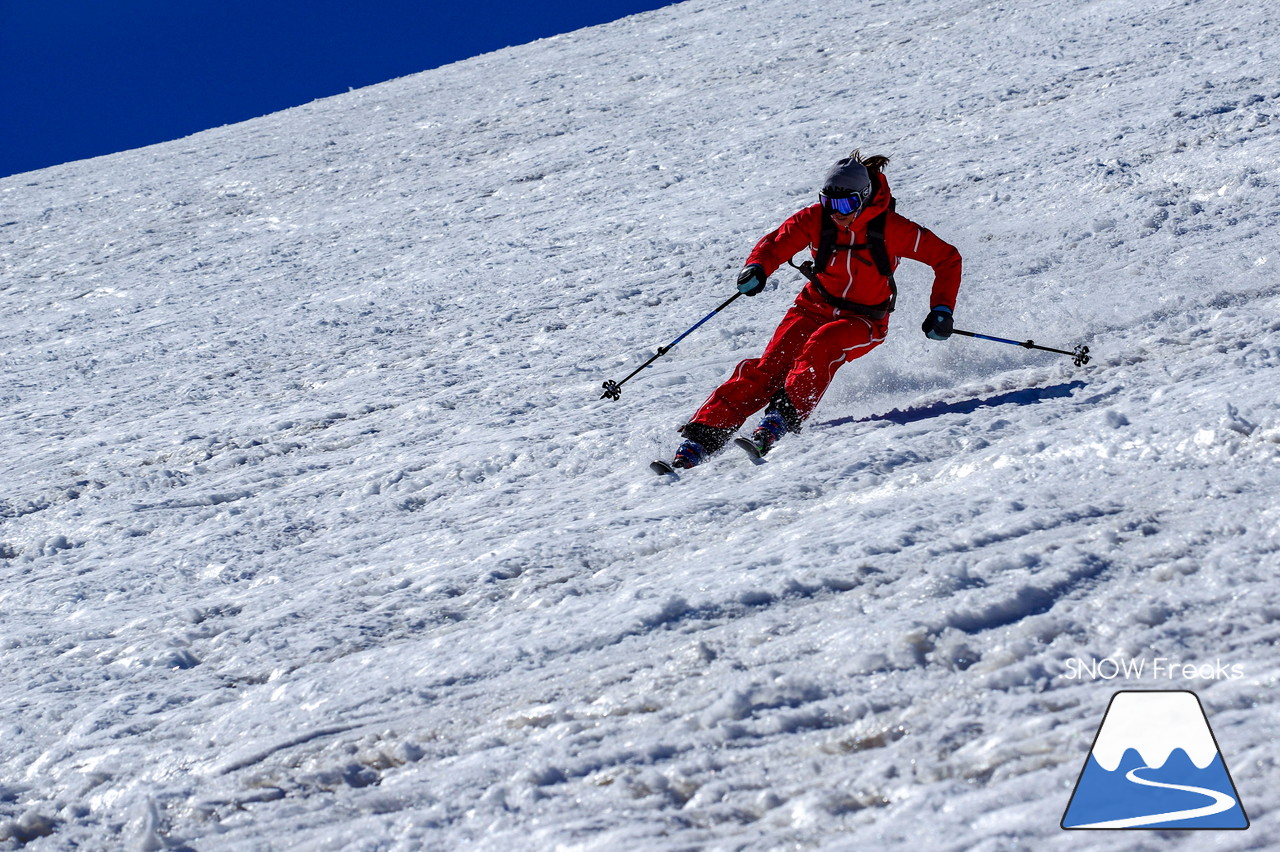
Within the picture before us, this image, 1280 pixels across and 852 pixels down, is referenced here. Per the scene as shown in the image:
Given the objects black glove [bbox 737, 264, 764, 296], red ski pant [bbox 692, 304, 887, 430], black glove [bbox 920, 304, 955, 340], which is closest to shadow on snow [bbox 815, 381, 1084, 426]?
red ski pant [bbox 692, 304, 887, 430]

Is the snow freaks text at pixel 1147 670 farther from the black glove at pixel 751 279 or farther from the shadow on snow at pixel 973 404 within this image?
the black glove at pixel 751 279

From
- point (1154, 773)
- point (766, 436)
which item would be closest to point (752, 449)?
point (766, 436)

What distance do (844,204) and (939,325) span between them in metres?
0.78

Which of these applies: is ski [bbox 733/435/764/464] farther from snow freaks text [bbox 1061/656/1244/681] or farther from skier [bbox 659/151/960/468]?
snow freaks text [bbox 1061/656/1244/681]

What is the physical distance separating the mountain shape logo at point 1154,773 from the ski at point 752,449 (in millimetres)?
2269

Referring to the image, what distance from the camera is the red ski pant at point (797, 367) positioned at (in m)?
4.93

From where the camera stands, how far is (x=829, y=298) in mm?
5441

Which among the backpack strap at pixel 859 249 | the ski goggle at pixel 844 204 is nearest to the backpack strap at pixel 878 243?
the backpack strap at pixel 859 249

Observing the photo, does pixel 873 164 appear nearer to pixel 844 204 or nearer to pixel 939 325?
pixel 844 204

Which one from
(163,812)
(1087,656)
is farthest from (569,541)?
(1087,656)

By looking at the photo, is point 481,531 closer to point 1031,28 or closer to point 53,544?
point 53,544

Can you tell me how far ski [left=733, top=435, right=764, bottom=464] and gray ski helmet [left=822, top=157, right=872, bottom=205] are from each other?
56.6 inches

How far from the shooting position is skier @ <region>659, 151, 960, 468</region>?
16.2 feet

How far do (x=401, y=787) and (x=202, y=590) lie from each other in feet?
→ 6.80
